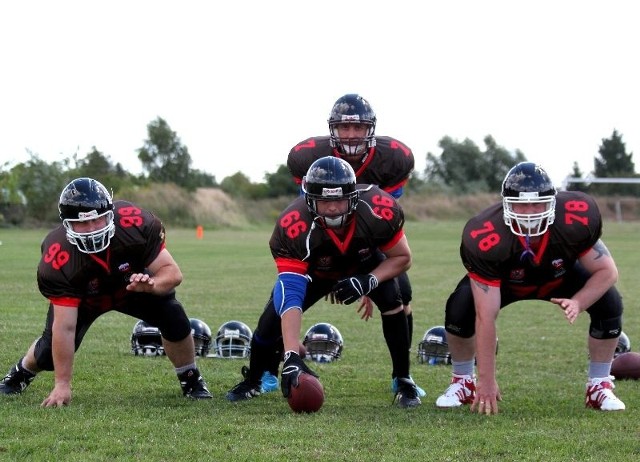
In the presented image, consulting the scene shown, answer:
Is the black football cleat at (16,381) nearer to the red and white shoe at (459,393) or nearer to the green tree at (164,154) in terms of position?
the red and white shoe at (459,393)

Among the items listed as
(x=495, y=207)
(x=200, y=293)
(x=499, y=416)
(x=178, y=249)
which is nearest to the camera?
(x=499, y=416)

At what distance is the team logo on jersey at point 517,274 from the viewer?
580cm

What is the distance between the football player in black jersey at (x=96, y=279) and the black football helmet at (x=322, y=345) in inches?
72.3

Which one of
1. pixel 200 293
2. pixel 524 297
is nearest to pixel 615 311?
pixel 524 297

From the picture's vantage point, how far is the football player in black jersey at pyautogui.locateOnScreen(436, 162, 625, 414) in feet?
18.4

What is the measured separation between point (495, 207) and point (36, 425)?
9.82 feet

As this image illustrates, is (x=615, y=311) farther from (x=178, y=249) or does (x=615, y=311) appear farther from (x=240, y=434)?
(x=178, y=249)

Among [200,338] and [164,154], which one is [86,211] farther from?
[164,154]

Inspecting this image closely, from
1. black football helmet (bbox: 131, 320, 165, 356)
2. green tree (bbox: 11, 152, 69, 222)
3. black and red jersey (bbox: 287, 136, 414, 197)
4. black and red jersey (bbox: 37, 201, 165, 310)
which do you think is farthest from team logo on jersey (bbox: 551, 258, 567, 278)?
green tree (bbox: 11, 152, 69, 222)

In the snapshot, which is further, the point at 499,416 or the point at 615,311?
the point at 615,311

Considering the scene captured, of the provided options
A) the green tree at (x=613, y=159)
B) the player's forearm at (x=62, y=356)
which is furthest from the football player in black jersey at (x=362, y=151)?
the green tree at (x=613, y=159)

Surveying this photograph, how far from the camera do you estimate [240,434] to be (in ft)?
16.3

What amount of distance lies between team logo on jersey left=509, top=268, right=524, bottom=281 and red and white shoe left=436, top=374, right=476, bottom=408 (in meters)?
0.77

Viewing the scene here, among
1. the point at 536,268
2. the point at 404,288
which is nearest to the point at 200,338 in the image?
the point at 404,288
